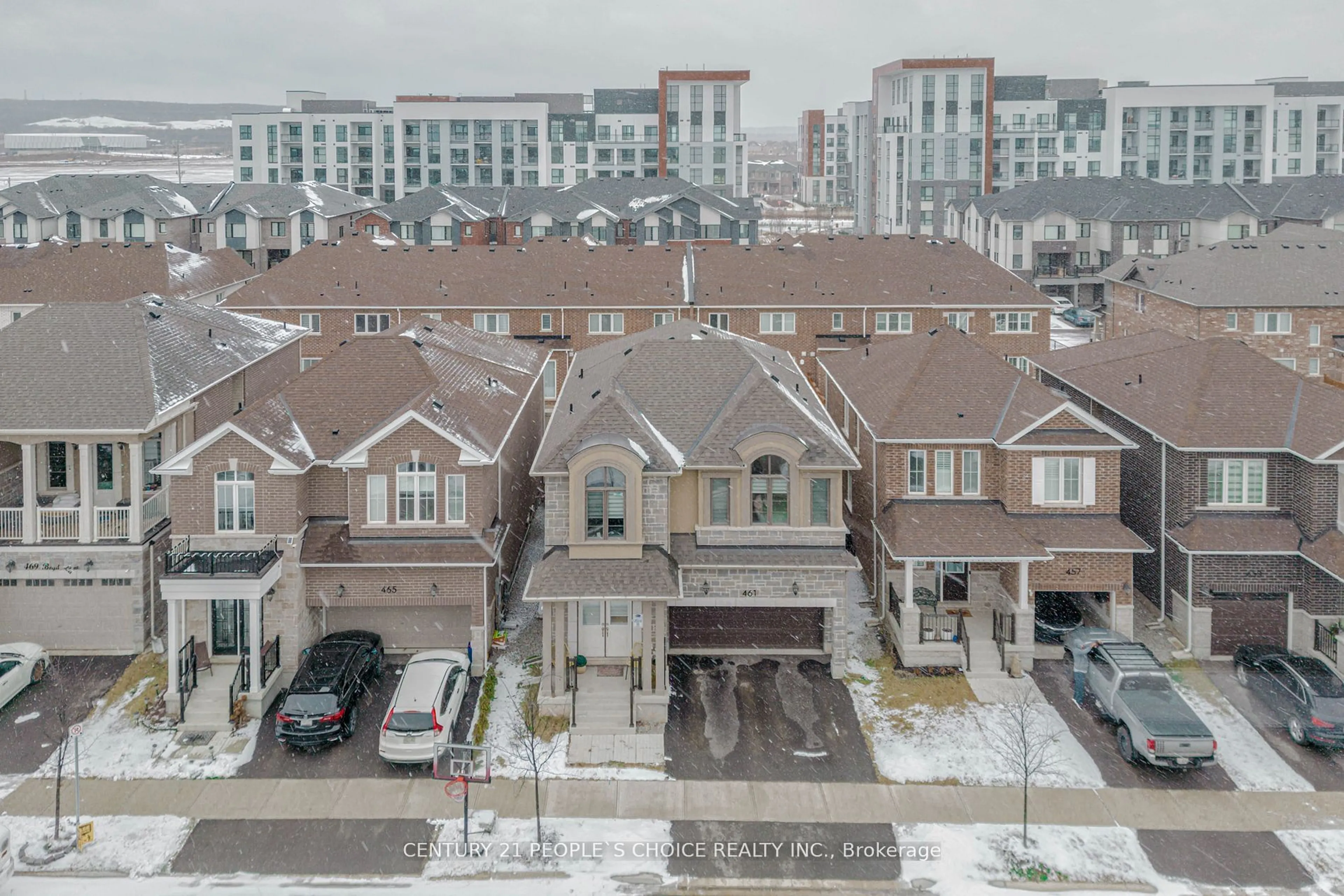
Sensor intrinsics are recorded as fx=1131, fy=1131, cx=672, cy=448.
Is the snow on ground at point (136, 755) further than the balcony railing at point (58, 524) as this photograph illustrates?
No

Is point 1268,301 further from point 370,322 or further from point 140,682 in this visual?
point 140,682

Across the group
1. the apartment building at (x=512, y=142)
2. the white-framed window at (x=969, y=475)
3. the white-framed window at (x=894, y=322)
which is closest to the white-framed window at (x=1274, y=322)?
the white-framed window at (x=894, y=322)

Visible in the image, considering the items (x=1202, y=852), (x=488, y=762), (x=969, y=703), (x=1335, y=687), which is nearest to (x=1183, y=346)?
(x=1335, y=687)

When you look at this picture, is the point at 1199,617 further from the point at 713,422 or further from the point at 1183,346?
the point at 713,422

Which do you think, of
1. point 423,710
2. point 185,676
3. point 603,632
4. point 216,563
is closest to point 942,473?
point 603,632

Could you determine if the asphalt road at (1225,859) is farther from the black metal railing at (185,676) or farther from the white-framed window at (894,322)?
the white-framed window at (894,322)

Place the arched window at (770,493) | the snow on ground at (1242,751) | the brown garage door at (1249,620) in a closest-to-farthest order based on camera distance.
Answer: the snow on ground at (1242,751)
the arched window at (770,493)
the brown garage door at (1249,620)
